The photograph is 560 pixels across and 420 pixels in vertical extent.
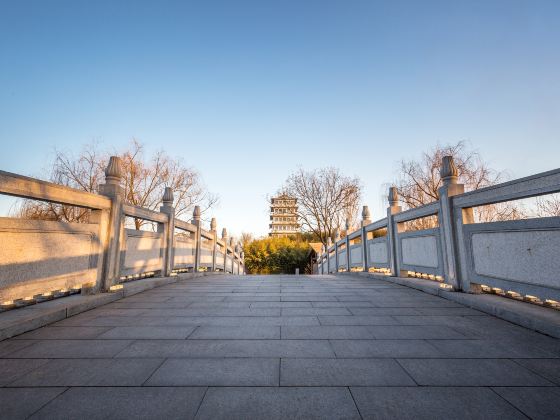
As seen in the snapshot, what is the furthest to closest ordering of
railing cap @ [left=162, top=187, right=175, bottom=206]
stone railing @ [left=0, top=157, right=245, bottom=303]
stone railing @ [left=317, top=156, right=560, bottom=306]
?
railing cap @ [left=162, top=187, right=175, bottom=206]
stone railing @ [left=0, top=157, right=245, bottom=303]
stone railing @ [left=317, top=156, right=560, bottom=306]

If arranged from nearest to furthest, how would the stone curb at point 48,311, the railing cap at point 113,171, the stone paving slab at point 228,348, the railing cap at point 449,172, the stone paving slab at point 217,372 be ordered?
the stone paving slab at point 217,372
the stone paving slab at point 228,348
the stone curb at point 48,311
the railing cap at point 449,172
the railing cap at point 113,171

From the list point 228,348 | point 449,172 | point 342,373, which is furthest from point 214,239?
point 342,373

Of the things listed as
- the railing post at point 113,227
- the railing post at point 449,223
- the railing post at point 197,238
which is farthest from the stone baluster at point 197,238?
the railing post at point 449,223

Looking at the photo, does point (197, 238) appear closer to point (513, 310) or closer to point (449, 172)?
point (449, 172)

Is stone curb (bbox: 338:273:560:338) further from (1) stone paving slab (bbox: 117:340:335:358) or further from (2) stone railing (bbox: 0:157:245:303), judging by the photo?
(2) stone railing (bbox: 0:157:245:303)

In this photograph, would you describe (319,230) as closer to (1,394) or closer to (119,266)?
(119,266)

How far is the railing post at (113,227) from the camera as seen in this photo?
4.66 metres

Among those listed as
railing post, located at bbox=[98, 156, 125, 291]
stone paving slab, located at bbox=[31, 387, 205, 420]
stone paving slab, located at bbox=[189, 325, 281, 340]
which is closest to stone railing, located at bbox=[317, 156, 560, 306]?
stone paving slab, located at bbox=[189, 325, 281, 340]

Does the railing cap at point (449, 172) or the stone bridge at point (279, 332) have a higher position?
the railing cap at point (449, 172)

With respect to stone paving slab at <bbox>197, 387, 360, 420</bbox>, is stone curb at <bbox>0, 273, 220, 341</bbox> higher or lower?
higher

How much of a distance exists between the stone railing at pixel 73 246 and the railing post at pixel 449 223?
576 cm

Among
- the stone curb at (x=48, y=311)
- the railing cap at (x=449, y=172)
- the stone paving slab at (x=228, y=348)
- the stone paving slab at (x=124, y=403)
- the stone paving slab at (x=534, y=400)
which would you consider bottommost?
the stone paving slab at (x=534, y=400)

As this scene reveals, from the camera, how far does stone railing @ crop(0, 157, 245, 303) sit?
3252 millimetres

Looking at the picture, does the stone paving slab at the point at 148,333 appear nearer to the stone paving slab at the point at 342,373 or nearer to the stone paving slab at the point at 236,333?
the stone paving slab at the point at 236,333
